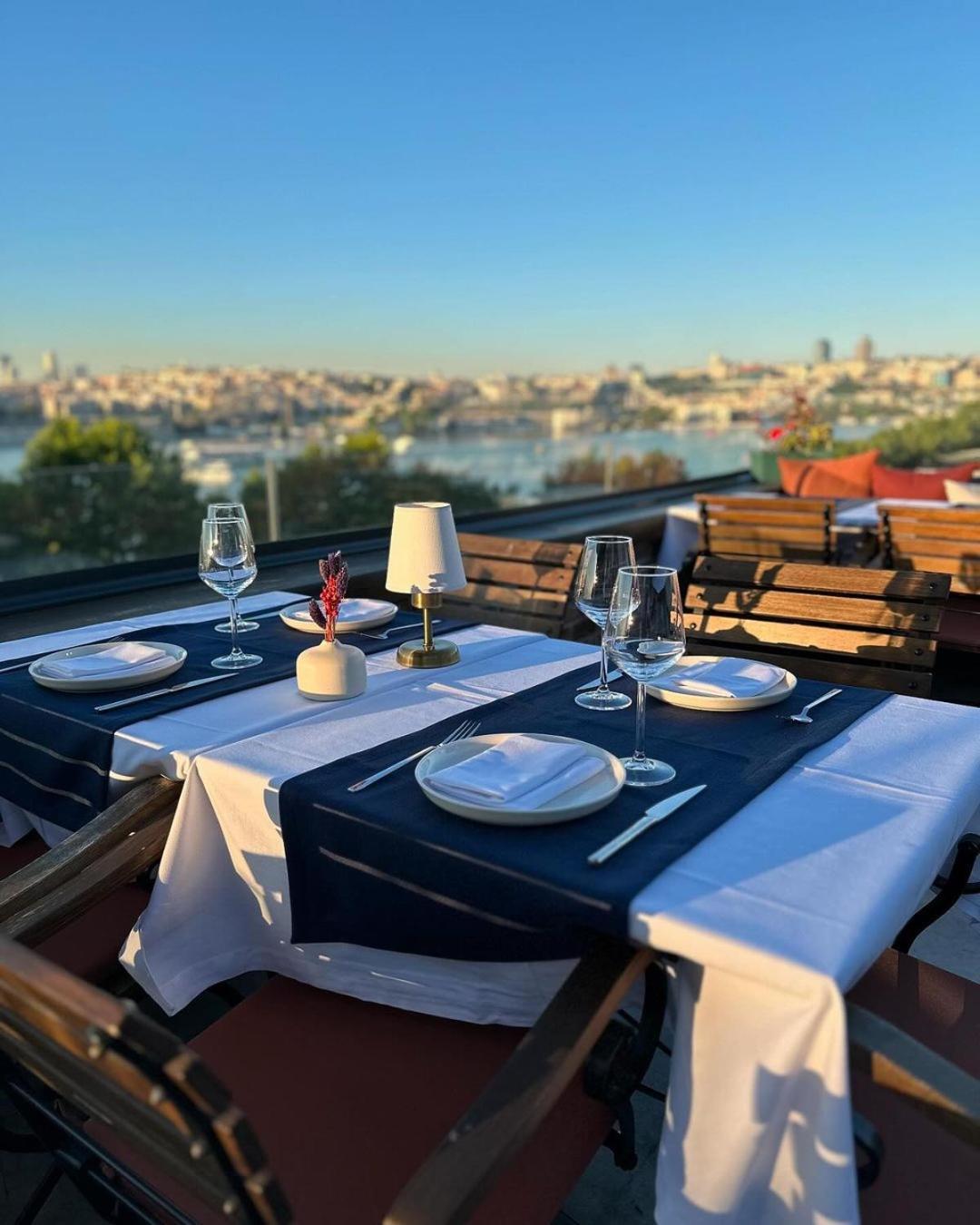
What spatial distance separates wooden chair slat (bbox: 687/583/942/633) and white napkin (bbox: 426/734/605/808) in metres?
0.89

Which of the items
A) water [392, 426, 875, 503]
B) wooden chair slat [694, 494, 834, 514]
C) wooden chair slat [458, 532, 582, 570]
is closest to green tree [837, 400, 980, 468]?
water [392, 426, 875, 503]

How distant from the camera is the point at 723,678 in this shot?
4.86ft

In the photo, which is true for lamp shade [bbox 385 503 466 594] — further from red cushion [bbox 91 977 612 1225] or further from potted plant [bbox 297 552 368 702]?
red cushion [bbox 91 977 612 1225]

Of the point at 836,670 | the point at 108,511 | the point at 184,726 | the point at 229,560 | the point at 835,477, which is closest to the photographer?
the point at 184,726

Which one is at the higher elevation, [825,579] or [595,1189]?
[825,579]

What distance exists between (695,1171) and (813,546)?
3.20m

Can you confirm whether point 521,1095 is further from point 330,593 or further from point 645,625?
point 330,593

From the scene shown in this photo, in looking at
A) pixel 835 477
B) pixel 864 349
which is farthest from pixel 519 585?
pixel 864 349

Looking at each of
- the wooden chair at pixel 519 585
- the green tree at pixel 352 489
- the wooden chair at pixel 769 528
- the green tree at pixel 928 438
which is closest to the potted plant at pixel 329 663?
the wooden chair at pixel 519 585

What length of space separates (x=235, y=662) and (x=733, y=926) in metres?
1.13

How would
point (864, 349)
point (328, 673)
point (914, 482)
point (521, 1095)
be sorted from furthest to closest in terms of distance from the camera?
point (864, 349), point (914, 482), point (328, 673), point (521, 1095)

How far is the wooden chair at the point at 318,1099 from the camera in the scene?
0.65 meters

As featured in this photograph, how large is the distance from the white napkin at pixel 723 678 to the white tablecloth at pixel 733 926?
5.2 inches

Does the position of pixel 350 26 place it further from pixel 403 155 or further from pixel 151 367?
pixel 151 367
